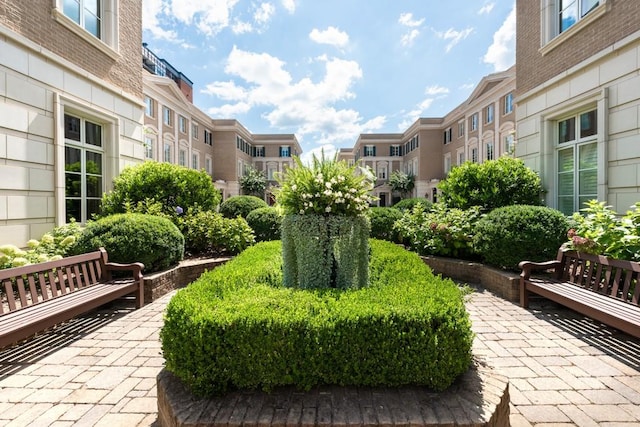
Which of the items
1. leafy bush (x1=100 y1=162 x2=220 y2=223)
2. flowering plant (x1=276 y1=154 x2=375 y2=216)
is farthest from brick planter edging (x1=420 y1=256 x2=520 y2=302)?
leafy bush (x1=100 y1=162 x2=220 y2=223)

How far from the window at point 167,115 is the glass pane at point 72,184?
20.8 metres

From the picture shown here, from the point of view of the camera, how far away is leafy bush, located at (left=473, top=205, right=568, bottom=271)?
5844 millimetres

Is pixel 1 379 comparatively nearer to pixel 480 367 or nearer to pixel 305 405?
pixel 305 405

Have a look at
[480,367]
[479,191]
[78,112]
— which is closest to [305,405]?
[480,367]

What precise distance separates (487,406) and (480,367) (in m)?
0.54

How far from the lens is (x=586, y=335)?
4141 mm

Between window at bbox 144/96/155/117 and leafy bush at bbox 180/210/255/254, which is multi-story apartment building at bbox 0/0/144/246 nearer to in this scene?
leafy bush at bbox 180/210/255/254

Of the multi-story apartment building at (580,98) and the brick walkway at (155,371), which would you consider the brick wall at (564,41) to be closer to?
the multi-story apartment building at (580,98)

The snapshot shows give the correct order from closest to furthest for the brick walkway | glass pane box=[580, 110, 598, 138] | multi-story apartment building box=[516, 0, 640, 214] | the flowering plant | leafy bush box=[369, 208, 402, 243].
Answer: the brick walkway < the flowering plant < multi-story apartment building box=[516, 0, 640, 214] < glass pane box=[580, 110, 598, 138] < leafy bush box=[369, 208, 402, 243]

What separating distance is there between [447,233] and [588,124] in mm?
3969

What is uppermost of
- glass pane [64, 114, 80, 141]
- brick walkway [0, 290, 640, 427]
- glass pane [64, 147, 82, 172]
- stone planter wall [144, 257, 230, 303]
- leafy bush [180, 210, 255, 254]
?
glass pane [64, 114, 80, 141]

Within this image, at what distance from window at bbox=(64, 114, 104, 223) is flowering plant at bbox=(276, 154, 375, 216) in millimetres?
5970

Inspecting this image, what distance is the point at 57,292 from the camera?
470 cm

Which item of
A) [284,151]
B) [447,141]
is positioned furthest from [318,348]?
[284,151]
